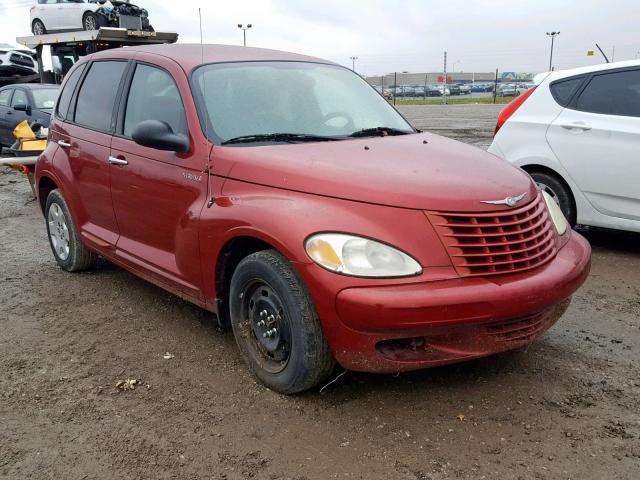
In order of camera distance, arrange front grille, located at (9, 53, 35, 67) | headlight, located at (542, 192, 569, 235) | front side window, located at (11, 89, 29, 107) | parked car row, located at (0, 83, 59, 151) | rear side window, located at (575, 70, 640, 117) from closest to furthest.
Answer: headlight, located at (542, 192, 569, 235) → rear side window, located at (575, 70, 640, 117) → parked car row, located at (0, 83, 59, 151) → front side window, located at (11, 89, 29, 107) → front grille, located at (9, 53, 35, 67)

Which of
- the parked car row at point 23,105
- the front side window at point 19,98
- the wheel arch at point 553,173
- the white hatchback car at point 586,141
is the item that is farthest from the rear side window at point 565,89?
the front side window at point 19,98

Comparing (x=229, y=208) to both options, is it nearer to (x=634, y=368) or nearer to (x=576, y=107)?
(x=634, y=368)

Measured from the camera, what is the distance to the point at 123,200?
434cm

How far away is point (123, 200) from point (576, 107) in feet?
13.6

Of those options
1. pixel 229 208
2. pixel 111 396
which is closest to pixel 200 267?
pixel 229 208

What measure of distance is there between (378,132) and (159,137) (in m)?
1.35

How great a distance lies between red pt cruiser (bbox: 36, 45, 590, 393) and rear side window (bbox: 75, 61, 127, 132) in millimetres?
42

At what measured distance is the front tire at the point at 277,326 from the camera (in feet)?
9.89

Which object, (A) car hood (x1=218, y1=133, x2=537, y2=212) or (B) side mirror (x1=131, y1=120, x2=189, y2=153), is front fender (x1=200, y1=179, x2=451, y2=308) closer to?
(A) car hood (x1=218, y1=133, x2=537, y2=212)

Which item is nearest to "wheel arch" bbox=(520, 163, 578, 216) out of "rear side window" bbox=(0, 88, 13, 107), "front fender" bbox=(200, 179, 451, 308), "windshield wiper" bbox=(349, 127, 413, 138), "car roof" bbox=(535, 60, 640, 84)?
"car roof" bbox=(535, 60, 640, 84)

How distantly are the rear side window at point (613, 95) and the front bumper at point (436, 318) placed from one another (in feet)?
10.4

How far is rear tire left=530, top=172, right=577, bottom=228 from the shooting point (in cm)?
593

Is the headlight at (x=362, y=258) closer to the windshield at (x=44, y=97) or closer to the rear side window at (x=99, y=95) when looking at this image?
the rear side window at (x=99, y=95)

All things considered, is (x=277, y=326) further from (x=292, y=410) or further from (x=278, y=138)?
(x=278, y=138)
